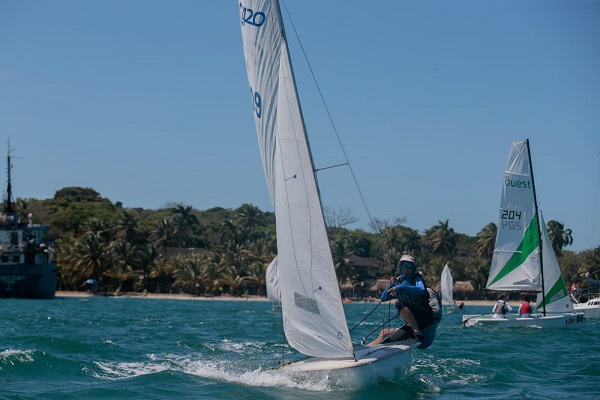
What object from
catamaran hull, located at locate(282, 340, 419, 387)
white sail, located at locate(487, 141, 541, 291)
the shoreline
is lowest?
the shoreline

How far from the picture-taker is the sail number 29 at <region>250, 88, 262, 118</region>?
15.4 m

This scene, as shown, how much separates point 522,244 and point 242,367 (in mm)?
20597

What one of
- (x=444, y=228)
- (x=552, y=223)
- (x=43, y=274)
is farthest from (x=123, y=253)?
(x=552, y=223)

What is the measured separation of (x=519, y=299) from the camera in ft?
254

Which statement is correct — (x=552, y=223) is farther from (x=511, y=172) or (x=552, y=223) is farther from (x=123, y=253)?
(x=511, y=172)

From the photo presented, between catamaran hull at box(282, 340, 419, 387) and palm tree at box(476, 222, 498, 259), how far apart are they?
73.2m

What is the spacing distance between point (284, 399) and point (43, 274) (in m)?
63.6

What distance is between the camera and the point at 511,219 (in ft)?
117

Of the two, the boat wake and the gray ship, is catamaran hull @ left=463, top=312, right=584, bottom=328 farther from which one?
the gray ship

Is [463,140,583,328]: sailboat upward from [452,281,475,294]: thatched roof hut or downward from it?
upward

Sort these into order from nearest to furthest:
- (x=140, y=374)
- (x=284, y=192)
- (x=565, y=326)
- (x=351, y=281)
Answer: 1. (x=284, y=192)
2. (x=140, y=374)
3. (x=565, y=326)
4. (x=351, y=281)

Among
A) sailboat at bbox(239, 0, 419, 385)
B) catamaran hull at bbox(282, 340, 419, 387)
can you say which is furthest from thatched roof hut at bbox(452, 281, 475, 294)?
sailboat at bbox(239, 0, 419, 385)

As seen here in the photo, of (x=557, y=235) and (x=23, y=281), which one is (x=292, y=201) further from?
(x=557, y=235)

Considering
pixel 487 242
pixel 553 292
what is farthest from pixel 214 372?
pixel 487 242
